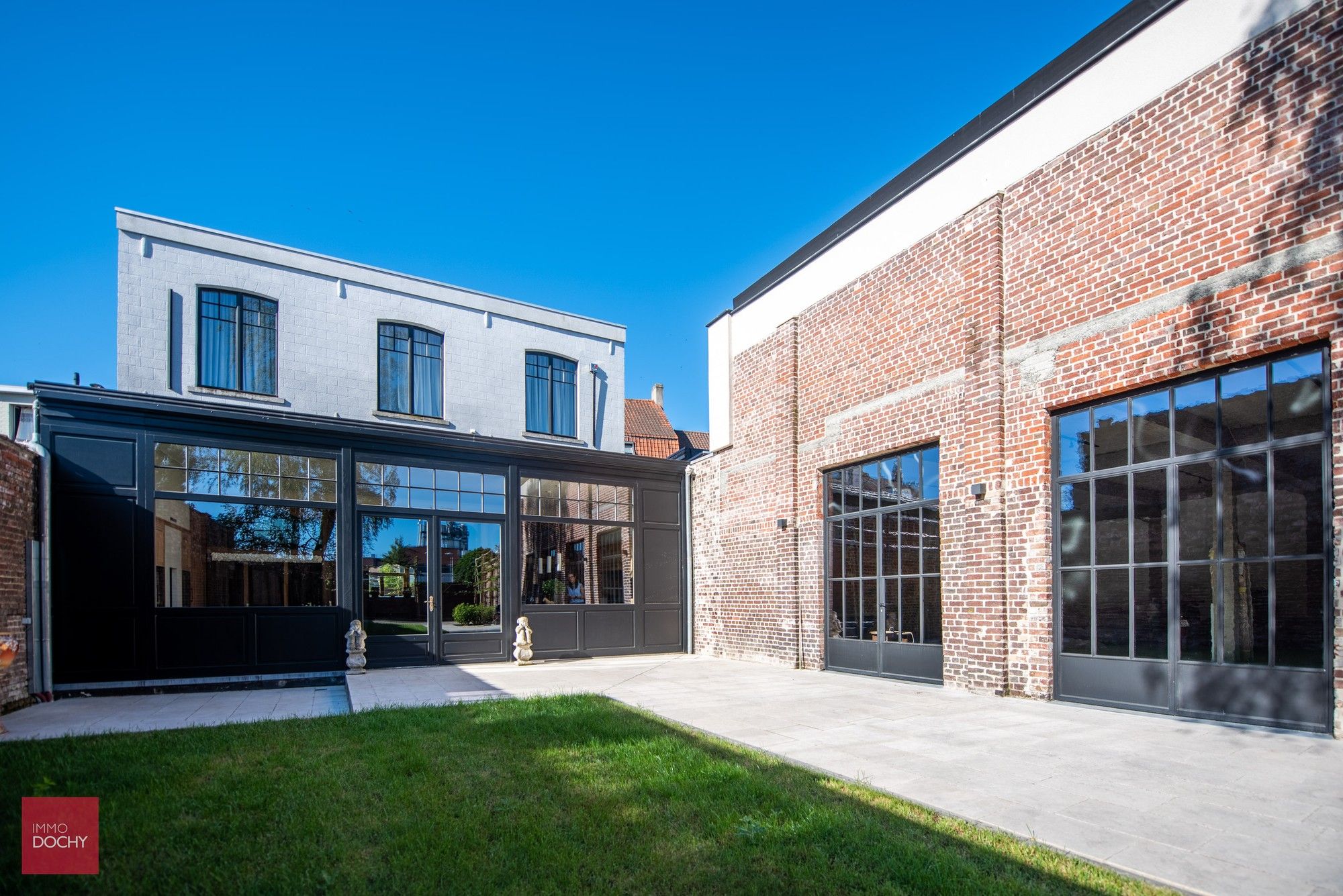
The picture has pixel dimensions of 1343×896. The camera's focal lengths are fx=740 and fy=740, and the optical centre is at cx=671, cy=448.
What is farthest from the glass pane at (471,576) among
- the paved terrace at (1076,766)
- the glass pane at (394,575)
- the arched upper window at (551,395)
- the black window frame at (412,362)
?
the arched upper window at (551,395)

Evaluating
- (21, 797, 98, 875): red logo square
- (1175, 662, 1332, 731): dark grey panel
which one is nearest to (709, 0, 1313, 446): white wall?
(1175, 662, 1332, 731): dark grey panel

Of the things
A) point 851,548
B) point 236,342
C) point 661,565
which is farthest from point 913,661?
point 236,342

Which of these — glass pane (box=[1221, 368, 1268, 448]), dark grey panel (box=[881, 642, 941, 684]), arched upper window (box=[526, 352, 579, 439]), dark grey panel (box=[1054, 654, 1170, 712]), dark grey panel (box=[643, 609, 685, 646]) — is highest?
arched upper window (box=[526, 352, 579, 439])

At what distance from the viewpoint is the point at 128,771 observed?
15.2 feet

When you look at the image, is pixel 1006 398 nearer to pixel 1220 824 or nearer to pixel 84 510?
pixel 1220 824

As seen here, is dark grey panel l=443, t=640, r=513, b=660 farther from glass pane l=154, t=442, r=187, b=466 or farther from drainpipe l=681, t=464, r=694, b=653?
glass pane l=154, t=442, r=187, b=466

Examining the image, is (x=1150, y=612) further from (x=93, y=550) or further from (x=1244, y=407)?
(x=93, y=550)

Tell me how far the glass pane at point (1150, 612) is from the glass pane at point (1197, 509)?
32cm

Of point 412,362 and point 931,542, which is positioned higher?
point 412,362

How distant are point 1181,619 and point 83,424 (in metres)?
11.4

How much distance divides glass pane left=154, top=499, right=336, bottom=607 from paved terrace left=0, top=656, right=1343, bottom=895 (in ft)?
3.96

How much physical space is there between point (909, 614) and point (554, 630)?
5.77 metres

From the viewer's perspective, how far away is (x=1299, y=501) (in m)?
5.33

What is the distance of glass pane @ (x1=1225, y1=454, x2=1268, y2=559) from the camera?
5.52 meters
